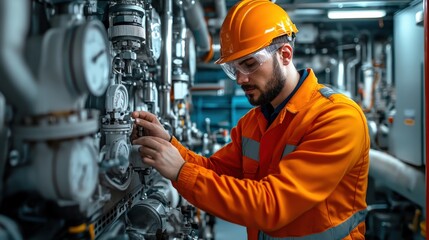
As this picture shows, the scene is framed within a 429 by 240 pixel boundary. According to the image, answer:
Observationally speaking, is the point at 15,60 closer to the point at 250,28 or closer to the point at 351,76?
the point at 250,28

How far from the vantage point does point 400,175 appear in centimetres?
293

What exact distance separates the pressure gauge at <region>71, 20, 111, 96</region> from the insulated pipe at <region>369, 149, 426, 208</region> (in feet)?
8.12

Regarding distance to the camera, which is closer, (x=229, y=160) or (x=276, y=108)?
(x=276, y=108)

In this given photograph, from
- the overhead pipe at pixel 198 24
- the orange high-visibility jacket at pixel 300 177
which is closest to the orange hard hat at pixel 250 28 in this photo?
the orange high-visibility jacket at pixel 300 177

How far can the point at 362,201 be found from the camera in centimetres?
137

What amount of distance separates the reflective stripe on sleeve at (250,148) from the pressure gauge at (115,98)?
0.52m

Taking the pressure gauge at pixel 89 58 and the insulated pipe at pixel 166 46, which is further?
the insulated pipe at pixel 166 46

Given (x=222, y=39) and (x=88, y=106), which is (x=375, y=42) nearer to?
(x=222, y=39)

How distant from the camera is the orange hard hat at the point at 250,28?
1.33m

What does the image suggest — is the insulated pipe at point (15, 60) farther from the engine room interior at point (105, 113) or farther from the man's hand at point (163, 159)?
the man's hand at point (163, 159)

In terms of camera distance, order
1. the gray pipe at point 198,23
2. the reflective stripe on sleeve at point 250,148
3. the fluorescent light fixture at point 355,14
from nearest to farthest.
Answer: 1. the reflective stripe on sleeve at point 250,148
2. the gray pipe at point 198,23
3. the fluorescent light fixture at point 355,14

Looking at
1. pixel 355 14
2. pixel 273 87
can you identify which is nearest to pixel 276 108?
pixel 273 87

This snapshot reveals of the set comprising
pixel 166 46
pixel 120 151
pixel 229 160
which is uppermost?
pixel 166 46

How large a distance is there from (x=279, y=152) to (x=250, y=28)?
46cm
